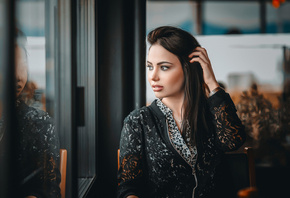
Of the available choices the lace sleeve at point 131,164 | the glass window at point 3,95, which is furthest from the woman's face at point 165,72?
the glass window at point 3,95

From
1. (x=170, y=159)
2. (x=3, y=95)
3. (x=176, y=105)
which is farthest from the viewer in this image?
(x=176, y=105)

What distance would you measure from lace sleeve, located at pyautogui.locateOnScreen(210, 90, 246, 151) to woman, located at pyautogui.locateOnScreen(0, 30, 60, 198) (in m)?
0.77

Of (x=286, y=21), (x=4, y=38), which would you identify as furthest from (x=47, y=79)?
(x=286, y=21)

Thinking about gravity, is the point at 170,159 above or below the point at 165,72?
below

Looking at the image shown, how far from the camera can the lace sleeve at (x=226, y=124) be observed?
3.88 feet

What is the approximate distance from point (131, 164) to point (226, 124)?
1.65ft

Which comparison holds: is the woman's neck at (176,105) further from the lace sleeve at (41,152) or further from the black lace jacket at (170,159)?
the lace sleeve at (41,152)

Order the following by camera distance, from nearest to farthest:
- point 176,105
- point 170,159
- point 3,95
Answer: point 3,95 → point 170,159 → point 176,105

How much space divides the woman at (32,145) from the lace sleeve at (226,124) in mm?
774

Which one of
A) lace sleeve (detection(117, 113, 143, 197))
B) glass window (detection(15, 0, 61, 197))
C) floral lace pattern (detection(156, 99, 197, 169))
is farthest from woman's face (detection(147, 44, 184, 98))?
glass window (detection(15, 0, 61, 197))

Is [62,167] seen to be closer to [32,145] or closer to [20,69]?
[32,145]

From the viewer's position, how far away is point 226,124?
118 cm

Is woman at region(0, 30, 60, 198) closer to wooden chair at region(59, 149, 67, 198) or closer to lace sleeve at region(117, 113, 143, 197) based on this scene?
wooden chair at region(59, 149, 67, 198)

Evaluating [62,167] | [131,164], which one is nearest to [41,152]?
[62,167]
